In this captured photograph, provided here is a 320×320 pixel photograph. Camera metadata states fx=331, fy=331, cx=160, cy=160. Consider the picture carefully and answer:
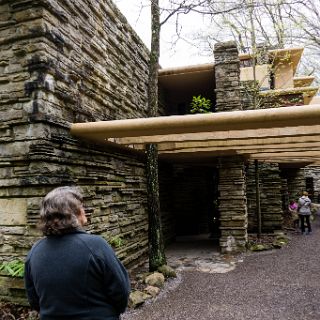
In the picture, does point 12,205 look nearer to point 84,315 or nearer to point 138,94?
point 84,315

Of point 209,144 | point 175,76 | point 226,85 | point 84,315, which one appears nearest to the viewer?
point 84,315

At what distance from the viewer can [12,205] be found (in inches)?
166

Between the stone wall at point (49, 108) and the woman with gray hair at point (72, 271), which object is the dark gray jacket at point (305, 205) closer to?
the stone wall at point (49, 108)

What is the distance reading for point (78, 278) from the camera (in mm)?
1816

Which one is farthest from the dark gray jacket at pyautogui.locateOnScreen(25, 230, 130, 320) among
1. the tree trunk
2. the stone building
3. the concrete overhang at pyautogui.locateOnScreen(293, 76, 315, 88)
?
the concrete overhang at pyautogui.locateOnScreen(293, 76, 315, 88)

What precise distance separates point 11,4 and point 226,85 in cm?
556

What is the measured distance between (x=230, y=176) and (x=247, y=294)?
359 centimetres

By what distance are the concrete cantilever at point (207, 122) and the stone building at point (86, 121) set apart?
0.03 metres

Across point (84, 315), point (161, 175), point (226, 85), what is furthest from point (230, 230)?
point (84, 315)

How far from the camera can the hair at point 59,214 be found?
1.88 m

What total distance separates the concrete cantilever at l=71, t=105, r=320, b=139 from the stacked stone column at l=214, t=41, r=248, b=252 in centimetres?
394

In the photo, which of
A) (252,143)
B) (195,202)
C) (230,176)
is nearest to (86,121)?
(252,143)

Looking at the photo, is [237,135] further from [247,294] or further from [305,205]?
[305,205]

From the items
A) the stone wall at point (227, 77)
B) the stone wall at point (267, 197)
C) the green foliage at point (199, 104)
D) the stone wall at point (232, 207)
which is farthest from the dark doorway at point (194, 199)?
the green foliage at point (199, 104)
